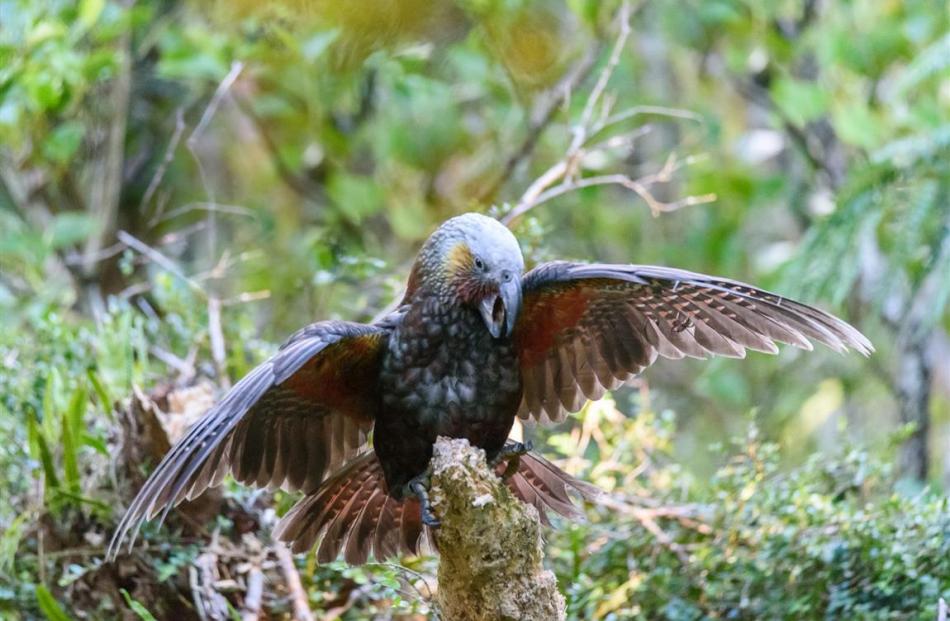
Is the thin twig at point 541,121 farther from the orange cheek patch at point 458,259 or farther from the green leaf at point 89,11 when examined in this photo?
the orange cheek patch at point 458,259

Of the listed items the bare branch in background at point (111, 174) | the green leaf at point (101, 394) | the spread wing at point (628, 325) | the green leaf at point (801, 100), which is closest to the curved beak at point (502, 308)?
the spread wing at point (628, 325)

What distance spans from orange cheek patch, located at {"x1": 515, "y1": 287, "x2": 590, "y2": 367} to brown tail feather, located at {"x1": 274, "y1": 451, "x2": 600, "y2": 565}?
0.33 metres

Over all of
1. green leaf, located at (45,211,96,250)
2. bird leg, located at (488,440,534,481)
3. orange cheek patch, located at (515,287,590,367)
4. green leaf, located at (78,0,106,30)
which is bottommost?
bird leg, located at (488,440,534,481)

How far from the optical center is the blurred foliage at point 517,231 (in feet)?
14.3

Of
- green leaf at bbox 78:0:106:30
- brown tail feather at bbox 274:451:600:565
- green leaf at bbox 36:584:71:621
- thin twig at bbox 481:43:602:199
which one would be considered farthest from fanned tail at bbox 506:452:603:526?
green leaf at bbox 78:0:106:30

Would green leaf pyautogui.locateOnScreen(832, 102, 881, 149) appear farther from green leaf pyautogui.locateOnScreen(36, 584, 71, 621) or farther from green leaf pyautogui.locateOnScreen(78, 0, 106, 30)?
green leaf pyautogui.locateOnScreen(36, 584, 71, 621)

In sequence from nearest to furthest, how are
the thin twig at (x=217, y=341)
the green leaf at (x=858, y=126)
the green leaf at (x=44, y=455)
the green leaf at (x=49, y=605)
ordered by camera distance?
the green leaf at (x=49, y=605), the green leaf at (x=44, y=455), the thin twig at (x=217, y=341), the green leaf at (x=858, y=126)

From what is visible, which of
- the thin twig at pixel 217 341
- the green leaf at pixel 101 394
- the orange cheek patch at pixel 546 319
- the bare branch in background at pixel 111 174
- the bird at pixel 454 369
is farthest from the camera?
the bare branch in background at pixel 111 174

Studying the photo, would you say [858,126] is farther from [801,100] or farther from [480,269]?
[480,269]

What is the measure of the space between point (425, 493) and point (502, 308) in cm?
56

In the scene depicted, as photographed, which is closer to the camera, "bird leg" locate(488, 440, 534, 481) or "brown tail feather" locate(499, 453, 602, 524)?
"bird leg" locate(488, 440, 534, 481)

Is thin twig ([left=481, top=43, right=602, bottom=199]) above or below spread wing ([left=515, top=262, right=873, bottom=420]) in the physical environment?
above

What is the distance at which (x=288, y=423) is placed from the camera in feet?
12.3

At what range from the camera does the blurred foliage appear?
14.3 feet
